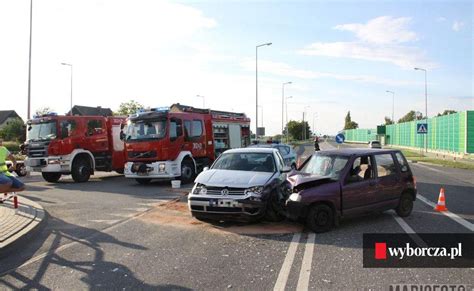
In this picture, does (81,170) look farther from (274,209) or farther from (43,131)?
(274,209)

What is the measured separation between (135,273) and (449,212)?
774cm

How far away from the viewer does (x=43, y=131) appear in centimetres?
1852

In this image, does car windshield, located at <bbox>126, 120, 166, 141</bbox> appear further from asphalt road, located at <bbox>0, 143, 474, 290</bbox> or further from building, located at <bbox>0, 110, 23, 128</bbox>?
building, located at <bbox>0, 110, 23, 128</bbox>

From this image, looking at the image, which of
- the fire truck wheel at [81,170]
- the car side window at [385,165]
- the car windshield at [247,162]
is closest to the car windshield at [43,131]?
the fire truck wheel at [81,170]

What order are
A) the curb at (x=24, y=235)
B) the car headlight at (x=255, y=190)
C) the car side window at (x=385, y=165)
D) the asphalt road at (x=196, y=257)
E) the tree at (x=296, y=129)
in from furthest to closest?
1. the tree at (x=296, y=129)
2. the car side window at (x=385, y=165)
3. the car headlight at (x=255, y=190)
4. the curb at (x=24, y=235)
5. the asphalt road at (x=196, y=257)

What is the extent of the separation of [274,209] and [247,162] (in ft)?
5.13

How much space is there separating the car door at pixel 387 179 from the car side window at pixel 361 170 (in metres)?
0.23

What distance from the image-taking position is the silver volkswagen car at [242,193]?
28.5 ft

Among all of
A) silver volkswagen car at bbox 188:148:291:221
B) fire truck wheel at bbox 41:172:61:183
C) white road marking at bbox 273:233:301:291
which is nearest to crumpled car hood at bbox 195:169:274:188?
silver volkswagen car at bbox 188:148:291:221

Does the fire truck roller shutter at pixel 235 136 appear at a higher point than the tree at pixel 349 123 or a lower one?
lower

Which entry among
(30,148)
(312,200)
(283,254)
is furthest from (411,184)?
(30,148)

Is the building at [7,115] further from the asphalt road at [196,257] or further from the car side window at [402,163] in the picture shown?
the car side window at [402,163]

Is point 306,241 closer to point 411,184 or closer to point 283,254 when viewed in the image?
point 283,254

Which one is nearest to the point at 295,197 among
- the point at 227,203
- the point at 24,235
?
the point at 227,203
